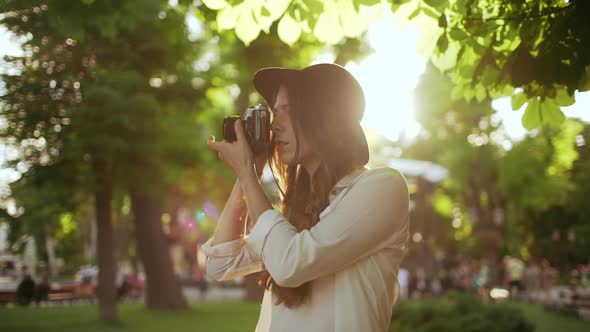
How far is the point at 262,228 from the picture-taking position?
2.17 meters

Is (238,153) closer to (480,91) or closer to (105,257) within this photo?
(480,91)

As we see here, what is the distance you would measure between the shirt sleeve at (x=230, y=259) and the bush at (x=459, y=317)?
27.6ft

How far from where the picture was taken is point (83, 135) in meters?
16.0

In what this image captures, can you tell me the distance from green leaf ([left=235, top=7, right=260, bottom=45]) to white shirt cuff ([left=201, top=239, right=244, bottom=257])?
1.94 metres

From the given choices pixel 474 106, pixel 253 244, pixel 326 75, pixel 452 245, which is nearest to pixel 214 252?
pixel 253 244

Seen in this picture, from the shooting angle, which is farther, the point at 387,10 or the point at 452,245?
the point at 452,245

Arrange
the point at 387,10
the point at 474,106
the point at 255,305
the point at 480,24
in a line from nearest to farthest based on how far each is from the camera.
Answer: the point at 480,24, the point at 387,10, the point at 255,305, the point at 474,106

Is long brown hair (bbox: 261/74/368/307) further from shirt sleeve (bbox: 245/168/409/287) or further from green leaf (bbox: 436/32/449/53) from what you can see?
green leaf (bbox: 436/32/449/53)

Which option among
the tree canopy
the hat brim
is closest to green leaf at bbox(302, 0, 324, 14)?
the tree canopy

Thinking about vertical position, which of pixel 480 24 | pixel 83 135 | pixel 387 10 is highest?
pixel 83 135

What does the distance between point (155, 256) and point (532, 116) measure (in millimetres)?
18662

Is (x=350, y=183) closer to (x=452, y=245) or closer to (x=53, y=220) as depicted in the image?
(x=53, y=220)

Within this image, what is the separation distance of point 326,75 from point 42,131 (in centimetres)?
1463

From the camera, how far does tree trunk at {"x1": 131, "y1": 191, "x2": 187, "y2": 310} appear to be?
21.4 meters
